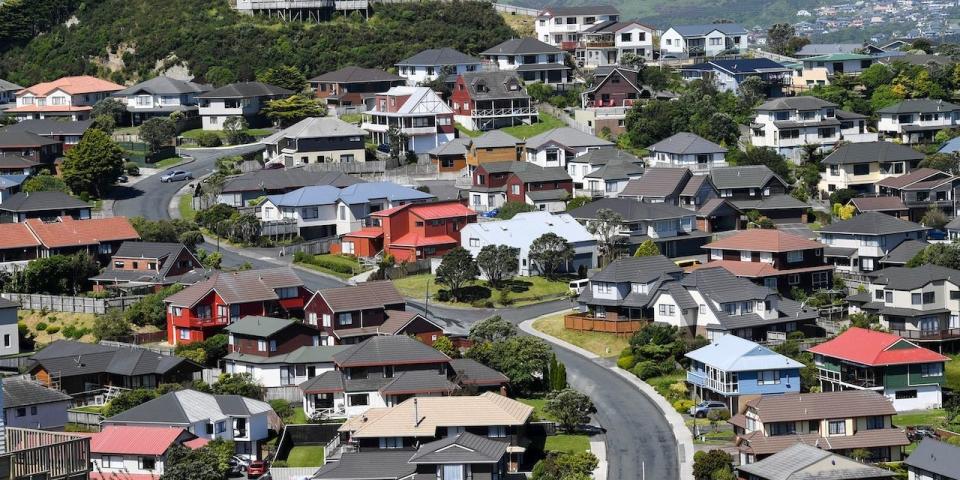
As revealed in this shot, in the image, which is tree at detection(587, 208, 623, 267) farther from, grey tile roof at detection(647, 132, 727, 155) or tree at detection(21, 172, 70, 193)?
tree at detection(21, 172, 70, 193)

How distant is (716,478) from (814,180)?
2180 inches

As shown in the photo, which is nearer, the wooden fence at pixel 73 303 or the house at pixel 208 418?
the house at pixel 208 418

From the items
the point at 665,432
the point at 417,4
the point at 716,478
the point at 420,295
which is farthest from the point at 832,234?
the point at 417,4

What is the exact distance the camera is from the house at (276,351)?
82.9m

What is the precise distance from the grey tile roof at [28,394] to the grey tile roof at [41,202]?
3347 cm

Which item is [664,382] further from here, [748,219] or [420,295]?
[748,219]

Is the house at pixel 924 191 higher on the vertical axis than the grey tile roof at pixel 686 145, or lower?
lower

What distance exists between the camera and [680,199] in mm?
113812

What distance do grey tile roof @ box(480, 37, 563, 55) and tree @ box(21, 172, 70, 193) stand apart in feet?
138

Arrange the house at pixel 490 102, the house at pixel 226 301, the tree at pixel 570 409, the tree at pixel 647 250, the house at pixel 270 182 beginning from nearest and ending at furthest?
the tree at pixel 570 409 < the house at pixel 226 301 < the tree at pixel 647 250 < the house at pixel 270 182 < the house at pixel 490 102

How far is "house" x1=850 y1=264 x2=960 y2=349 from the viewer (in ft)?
295

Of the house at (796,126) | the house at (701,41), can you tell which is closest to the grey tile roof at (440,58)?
the house at (701,41)

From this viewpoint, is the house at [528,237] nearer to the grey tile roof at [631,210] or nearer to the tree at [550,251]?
the tree at [550,251]

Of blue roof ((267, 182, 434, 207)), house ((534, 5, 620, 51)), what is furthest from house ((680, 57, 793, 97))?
blue roof ((267, 182, 434, 207))
